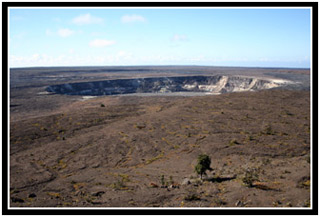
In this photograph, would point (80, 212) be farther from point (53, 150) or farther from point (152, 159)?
point (53, 150)

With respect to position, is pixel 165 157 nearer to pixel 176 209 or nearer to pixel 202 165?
pixel 202 165

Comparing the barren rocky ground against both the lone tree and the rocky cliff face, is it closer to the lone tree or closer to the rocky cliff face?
the lone tree

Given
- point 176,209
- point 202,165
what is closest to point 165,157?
point 202,165

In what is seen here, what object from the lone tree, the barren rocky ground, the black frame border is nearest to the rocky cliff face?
the barren rocky ground

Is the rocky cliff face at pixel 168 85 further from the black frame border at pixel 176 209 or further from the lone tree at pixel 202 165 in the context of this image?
the black frame border at pixel 176 209

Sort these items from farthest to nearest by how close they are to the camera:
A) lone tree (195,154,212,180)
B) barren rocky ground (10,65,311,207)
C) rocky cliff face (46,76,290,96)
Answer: rocky cliff face (46,76,290,96) → lone tree (195,154,212,180) → barren rocky ground (10,65,311,207)

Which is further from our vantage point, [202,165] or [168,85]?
[168,85]

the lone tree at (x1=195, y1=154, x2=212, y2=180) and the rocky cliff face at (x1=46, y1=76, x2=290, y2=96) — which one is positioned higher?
the rocky cliff face at (x1=46, y1=76, x2=290, y2=96)
